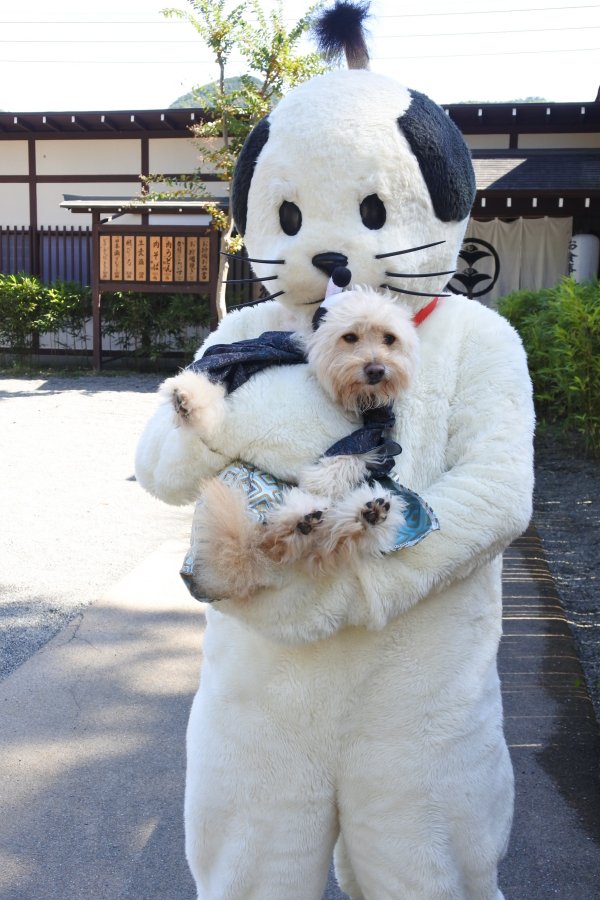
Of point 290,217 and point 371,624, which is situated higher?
point 290,217

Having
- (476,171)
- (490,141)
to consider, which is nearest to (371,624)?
(476,171)

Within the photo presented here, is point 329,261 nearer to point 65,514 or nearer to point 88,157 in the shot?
point 65,514

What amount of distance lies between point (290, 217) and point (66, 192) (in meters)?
16.5

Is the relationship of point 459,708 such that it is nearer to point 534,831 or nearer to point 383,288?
point 383,288

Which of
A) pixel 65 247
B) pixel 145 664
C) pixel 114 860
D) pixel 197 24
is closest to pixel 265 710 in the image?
pixel 114 860

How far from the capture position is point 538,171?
13.0 meters

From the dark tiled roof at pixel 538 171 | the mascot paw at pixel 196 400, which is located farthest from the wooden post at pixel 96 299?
the mascot paw at pixel 196 400

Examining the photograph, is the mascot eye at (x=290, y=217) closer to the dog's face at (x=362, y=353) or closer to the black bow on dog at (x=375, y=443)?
the dog's face at (x=362, y=353)

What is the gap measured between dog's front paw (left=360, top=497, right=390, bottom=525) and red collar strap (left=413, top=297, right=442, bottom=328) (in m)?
0.56

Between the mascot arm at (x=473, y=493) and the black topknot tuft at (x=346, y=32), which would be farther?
the black topknot tuft at (x=346, y=32)

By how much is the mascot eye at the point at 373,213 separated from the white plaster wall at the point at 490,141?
1416 centimetres

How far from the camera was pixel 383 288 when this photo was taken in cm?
203

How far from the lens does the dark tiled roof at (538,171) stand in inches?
486

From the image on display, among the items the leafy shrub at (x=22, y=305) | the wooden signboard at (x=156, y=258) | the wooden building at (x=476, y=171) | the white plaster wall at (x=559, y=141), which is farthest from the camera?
the leafy shrub at (x=22, y=305)
